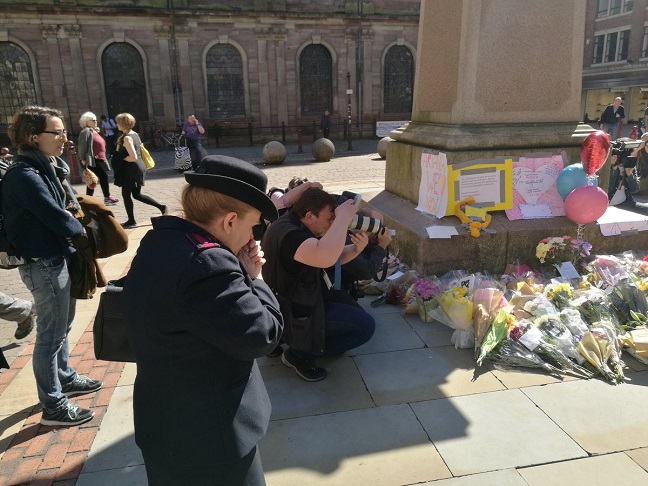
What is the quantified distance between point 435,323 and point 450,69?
2648 mm

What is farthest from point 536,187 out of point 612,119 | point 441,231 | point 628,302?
point 612,119

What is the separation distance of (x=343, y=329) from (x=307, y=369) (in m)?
0.37

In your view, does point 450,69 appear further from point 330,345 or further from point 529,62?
point 330,345

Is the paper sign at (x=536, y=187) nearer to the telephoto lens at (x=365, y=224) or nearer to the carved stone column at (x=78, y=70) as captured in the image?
the telephoto lens at (x=365, y=224)

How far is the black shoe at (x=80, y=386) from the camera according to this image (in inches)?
132

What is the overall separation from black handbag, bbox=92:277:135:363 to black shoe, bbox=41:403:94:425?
1135 millimetres

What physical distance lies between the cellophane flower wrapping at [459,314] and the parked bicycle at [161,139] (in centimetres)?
2103

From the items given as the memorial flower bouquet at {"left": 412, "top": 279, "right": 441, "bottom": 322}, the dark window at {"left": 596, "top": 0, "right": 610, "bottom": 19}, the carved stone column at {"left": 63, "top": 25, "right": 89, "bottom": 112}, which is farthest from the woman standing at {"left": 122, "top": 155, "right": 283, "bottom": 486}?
the dark window at {"left": 596, "top": 0, "right": 610, "bottom": 19}

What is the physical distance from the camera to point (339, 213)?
282cm

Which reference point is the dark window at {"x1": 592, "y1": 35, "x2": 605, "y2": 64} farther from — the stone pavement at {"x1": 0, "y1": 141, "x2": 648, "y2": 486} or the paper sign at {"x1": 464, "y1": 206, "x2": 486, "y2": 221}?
the stone pavement at {"x1": 0, "y1": 141, "x2": 648, "y2": 486}

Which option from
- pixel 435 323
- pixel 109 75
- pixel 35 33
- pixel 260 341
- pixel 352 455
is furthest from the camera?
pixel 109 75

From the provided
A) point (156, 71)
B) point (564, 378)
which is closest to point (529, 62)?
point (564, 378)

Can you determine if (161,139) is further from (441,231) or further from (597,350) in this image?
(597,350)

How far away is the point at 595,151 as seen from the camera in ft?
15.7
